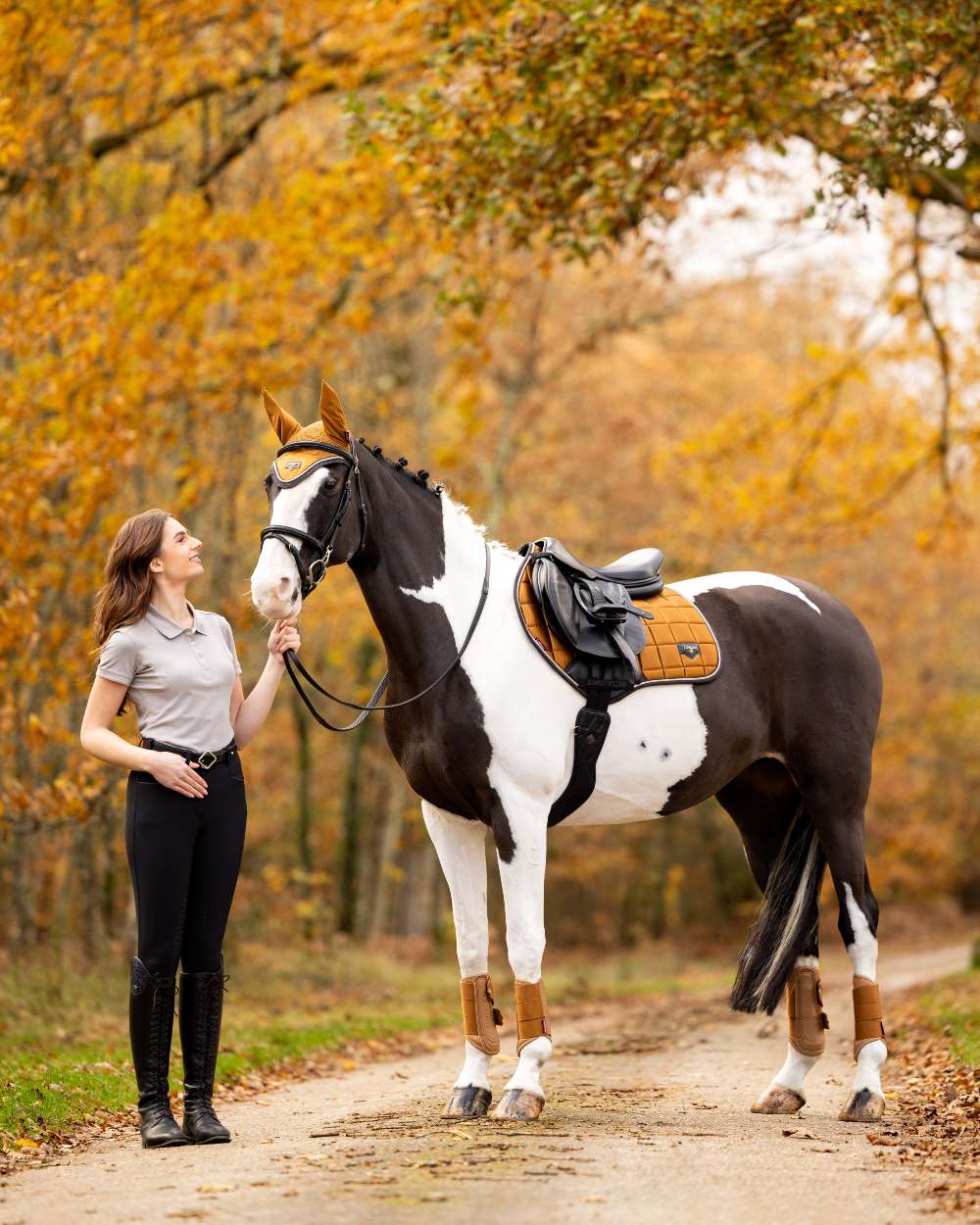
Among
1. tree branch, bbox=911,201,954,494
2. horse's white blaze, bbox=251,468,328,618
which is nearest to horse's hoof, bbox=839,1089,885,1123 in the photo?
horse's white blaze, bbox=251,468,328,618

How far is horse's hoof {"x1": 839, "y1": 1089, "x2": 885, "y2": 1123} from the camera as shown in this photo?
547cm

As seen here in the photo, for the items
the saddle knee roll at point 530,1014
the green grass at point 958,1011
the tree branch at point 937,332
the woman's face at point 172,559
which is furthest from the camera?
the tree branch at point 937,332

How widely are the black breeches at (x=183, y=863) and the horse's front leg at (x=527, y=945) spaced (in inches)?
40.9

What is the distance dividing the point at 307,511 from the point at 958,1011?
22.0 ft

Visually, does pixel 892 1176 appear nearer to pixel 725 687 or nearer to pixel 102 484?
pixel 725 687

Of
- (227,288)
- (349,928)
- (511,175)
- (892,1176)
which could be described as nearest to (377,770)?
(349,928)

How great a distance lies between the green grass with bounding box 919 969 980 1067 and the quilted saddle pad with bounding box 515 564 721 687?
279 centimetres

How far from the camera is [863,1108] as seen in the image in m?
5.49

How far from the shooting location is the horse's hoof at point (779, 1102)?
18.6 feet

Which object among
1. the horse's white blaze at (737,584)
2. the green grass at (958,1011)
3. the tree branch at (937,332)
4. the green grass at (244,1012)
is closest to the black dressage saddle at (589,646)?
the horse's white blaze at (737,584)

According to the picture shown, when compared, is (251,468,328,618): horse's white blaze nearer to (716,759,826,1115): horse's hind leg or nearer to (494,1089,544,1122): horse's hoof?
(494,1089,544,1122): horse's hoof

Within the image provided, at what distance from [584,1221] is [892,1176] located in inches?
49.5

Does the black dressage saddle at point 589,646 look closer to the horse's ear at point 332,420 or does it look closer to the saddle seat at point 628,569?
the saddle seat at point 628,569

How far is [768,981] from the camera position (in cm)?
584
